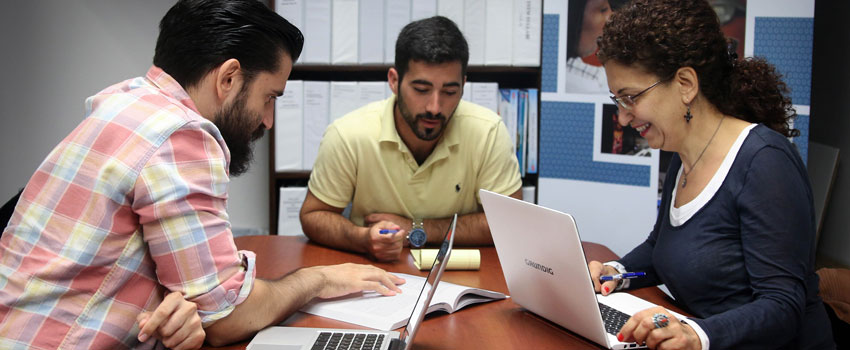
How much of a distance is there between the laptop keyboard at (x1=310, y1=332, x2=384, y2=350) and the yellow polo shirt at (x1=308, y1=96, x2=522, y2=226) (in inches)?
39.7

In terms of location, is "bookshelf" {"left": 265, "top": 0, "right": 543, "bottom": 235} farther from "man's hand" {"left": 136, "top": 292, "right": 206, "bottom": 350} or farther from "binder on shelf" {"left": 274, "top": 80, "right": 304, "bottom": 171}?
"man's hand" {"left": 136, "top": 292, "right": 206, "bottom": 350}

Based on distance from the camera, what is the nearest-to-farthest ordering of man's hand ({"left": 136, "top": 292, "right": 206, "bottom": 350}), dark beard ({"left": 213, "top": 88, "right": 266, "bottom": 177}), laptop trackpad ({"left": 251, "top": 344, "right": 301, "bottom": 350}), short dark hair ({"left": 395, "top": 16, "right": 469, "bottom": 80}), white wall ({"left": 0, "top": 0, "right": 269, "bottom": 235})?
1. man's hand ({"left": 136, "top": 292, "right": 206, "bottom": 350})
2. laptop trackpad ({"left": 251, "top": 344, "right": 301, "bottom": 350})
3. dark beard ({"left": 213, "top": 88, "right": 266, "bottom": 177})
4. short dark hair ({"left": 395, "top": 16, "right": 469, "bottom": 80})
5. white wall ({"left": 0, "top": 0, "right": 269, "bottom": 235})

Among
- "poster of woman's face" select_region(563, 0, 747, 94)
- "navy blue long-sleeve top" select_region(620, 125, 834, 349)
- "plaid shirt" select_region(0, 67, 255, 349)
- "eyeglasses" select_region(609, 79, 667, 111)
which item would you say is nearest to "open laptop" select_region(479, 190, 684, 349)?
"navy blue long-sleeve top" select_region(620, 125, 834, 349)

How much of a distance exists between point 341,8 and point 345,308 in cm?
175

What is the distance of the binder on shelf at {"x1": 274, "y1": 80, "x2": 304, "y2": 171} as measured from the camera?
2.95 m

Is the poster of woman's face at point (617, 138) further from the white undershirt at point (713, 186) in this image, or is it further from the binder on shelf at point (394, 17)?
the white undershirt at point (713, 186)

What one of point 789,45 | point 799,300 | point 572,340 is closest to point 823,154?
point 789,45

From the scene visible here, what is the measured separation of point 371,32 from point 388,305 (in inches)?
67.0

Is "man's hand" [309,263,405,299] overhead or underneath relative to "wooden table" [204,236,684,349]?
overhead

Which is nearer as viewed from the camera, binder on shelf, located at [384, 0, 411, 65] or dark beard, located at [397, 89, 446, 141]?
dark beard, located at [397, 89, 446, 141]

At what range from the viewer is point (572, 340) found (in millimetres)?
1307

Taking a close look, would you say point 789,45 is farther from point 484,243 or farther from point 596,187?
point 484,243

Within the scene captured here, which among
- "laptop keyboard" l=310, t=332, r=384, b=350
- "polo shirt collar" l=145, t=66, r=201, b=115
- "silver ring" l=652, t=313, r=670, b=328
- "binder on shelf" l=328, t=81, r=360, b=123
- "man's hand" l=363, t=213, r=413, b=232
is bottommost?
"laptop keyboard" l=310, t=332, r=384, b=350

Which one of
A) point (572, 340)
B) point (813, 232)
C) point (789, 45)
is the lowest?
point (572, 340)
